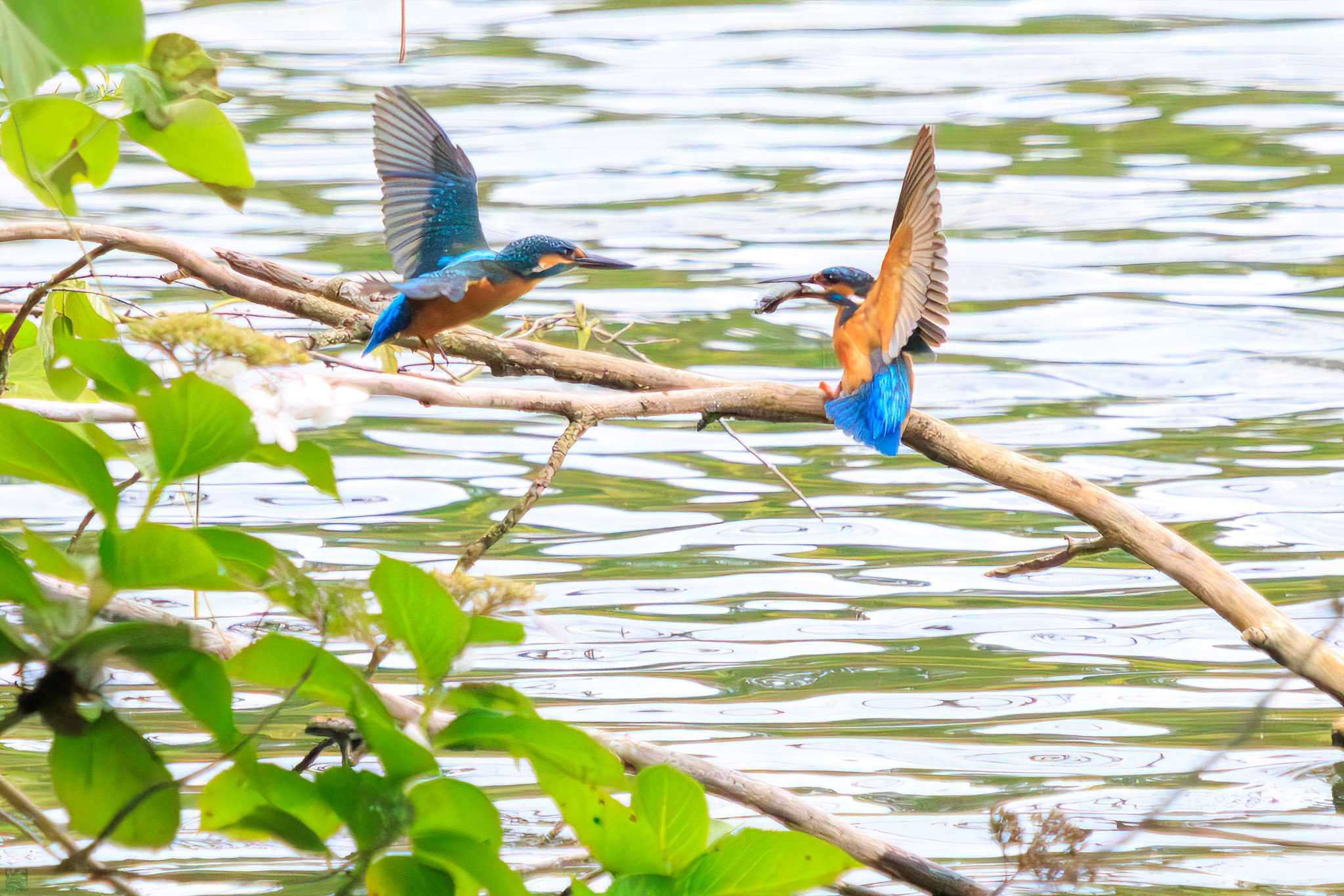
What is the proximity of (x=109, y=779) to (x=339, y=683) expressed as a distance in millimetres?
134

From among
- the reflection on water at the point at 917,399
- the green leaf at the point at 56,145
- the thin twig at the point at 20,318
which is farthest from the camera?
the reflection on water at the point at 917,399

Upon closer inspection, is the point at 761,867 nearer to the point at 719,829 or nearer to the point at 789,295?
the point at 719,829

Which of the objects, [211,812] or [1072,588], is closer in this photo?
[211,812]

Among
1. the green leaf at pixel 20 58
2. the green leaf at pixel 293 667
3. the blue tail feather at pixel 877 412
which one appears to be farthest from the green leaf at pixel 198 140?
the blue tail feather at pixel 877 412

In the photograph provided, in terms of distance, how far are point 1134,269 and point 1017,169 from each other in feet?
4.23

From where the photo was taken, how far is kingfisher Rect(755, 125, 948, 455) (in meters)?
1.87

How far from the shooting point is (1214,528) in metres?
3.74

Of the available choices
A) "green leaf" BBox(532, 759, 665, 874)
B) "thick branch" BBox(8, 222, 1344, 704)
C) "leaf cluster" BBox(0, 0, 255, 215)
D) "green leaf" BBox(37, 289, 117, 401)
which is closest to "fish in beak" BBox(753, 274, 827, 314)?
"thick branch" BBox(8, 222, 1344, 704)

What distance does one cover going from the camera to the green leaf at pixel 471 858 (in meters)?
0.95

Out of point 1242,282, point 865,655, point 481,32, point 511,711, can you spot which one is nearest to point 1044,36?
point 481,32

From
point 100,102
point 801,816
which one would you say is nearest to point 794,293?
point 801,816

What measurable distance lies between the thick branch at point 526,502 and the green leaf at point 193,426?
51 centimetres

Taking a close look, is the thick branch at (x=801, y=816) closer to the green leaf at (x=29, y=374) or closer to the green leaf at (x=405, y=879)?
the green leaf at (x=29, y=374)

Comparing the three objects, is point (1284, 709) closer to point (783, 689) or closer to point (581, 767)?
point (783, 689)
